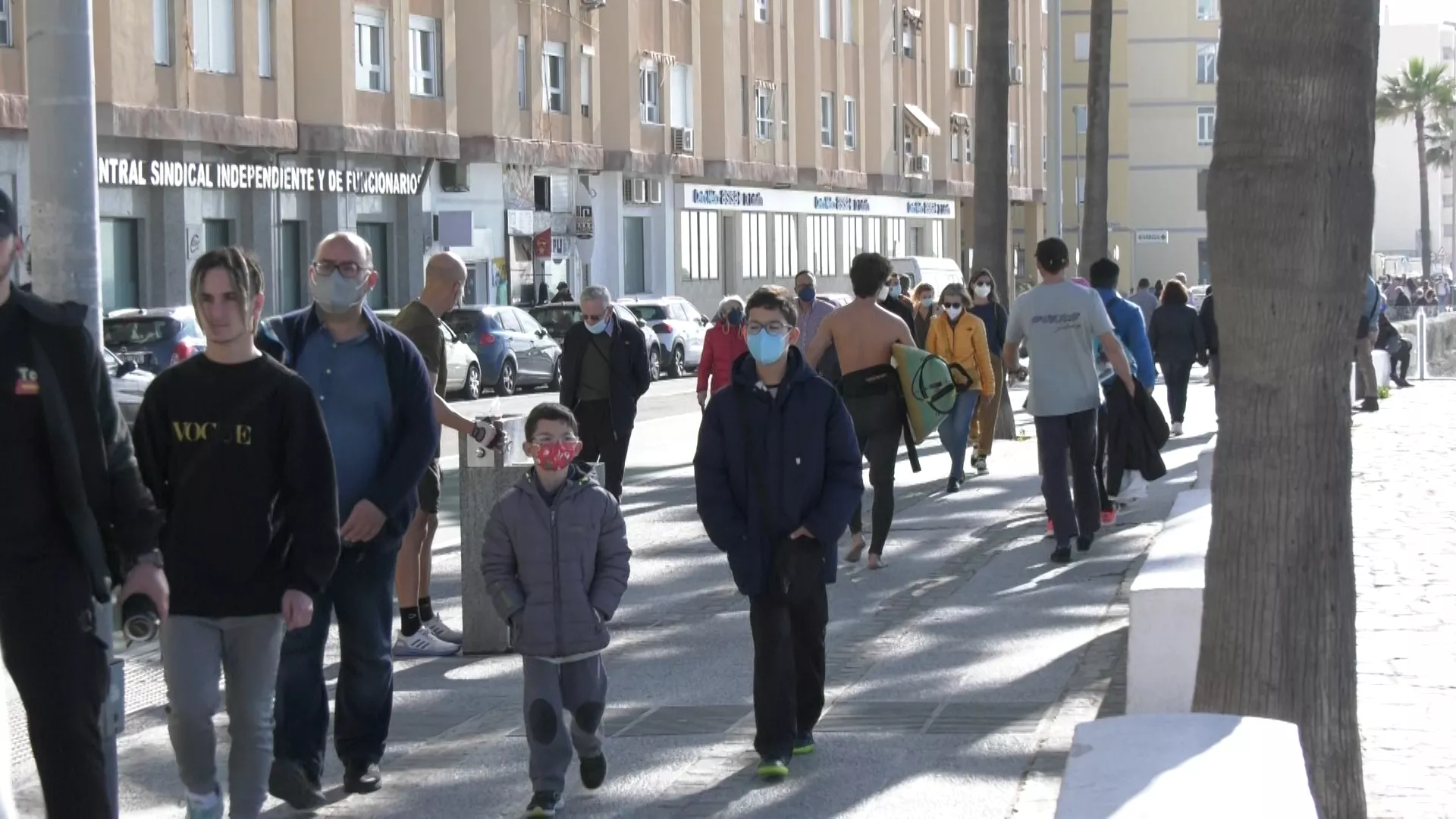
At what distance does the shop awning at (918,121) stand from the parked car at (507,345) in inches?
1293

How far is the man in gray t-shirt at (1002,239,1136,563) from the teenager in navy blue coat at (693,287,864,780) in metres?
5.40

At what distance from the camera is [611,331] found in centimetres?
1447

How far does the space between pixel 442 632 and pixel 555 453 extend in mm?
3486

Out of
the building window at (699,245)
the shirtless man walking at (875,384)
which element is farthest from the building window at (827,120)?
the shirtless man walking at (875,384)

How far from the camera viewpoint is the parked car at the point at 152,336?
25047 millimetres

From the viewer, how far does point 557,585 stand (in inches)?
273

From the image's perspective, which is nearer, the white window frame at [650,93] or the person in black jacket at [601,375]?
the person in black jacket at [601,375]

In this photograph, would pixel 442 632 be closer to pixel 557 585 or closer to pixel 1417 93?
pixel 557 585

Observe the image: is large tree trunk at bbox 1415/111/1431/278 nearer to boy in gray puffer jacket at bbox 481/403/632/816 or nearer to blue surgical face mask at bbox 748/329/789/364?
blue surgical face mask at bbox 748/329/789/364

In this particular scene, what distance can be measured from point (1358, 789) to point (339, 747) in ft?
10.6

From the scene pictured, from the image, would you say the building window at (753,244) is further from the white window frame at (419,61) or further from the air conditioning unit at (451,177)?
the white window frame at (419,61)

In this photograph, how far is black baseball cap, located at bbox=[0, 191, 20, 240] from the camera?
16.2ft

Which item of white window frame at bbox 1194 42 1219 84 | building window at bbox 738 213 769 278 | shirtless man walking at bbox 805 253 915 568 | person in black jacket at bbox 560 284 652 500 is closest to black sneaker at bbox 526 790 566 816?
shirtless man walking at bbox 805 253 915 568

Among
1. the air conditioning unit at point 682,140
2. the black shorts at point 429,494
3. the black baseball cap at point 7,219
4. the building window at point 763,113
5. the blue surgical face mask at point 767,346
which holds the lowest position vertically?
the black shorts at point 429,494
